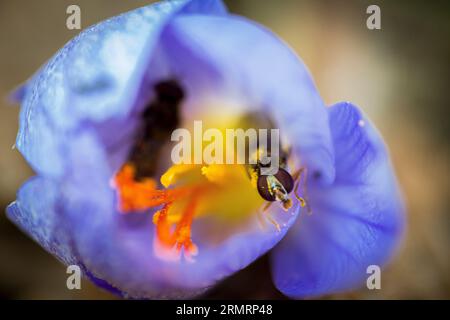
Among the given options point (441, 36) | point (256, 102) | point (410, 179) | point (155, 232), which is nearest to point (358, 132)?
point (256, 102)

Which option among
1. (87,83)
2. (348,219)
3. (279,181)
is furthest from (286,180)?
(87,83)

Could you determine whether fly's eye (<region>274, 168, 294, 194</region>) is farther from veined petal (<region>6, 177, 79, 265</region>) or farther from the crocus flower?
veined petal (<region>6, 177, 79, 265</region>)

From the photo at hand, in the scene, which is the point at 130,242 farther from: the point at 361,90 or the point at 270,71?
the point at 361,90

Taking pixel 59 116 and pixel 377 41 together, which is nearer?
pixel 59 116

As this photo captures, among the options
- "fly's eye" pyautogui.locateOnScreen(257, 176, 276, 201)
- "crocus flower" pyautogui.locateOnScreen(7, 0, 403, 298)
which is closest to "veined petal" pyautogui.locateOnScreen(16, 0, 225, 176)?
"crocus flower" pyautogui.locateOnScreen(7, 0, 403, 298)

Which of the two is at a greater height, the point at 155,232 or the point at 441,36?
the point at 441,36
